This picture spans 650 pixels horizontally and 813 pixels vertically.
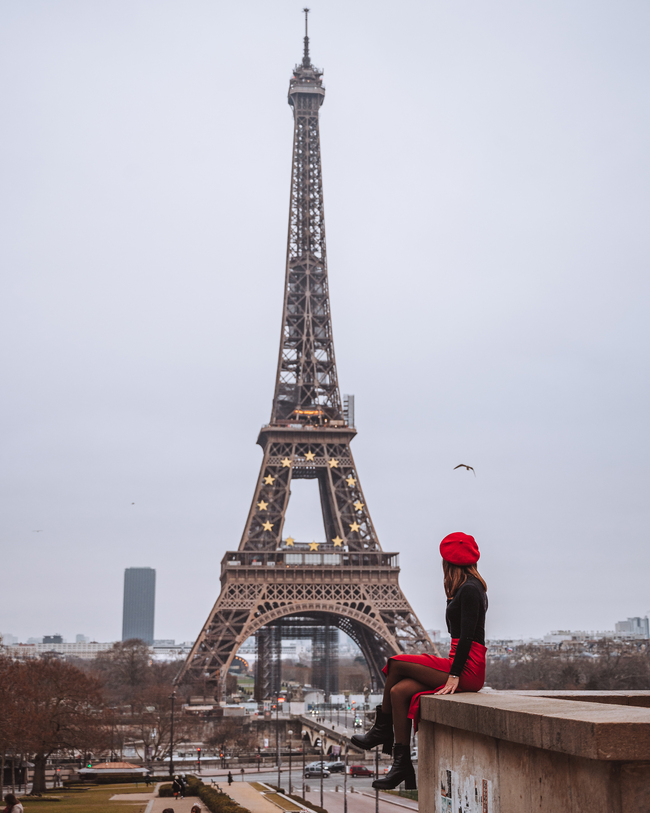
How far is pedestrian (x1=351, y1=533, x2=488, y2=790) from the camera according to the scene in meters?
6.82

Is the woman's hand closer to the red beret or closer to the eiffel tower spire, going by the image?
the red beret

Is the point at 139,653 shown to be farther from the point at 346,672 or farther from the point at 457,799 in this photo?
the point at 457,799

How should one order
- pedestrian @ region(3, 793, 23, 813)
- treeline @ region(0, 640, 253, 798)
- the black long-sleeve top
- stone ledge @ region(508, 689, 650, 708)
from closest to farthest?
1. stone ledge @ region(508, 689, 650, 708)
2. the black long-sleeve top
3. pedestrian @ region(3, 793, 23, 813)
4. treeline @ region(0, 640, 253, 798)

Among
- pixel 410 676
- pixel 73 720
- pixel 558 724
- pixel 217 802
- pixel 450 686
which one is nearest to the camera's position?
pixel 558 724

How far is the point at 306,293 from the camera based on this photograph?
244ft

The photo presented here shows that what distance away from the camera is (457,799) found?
6035mm

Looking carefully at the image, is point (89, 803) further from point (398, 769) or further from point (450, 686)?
point (450, 686)

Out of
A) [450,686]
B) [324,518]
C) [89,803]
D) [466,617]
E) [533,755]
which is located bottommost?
[89,803]

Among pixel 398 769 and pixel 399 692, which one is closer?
pixel 398 769

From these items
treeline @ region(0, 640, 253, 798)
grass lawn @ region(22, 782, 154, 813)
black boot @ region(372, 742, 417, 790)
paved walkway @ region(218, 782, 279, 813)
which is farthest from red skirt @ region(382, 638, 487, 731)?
treeline @ region(0, 640, 253, 798)

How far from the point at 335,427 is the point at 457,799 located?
64.6 meters

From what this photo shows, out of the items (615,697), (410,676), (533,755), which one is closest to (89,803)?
(410,676)

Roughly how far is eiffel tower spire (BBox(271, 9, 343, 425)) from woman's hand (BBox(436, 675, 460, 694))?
210 feet

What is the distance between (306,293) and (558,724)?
233ft
